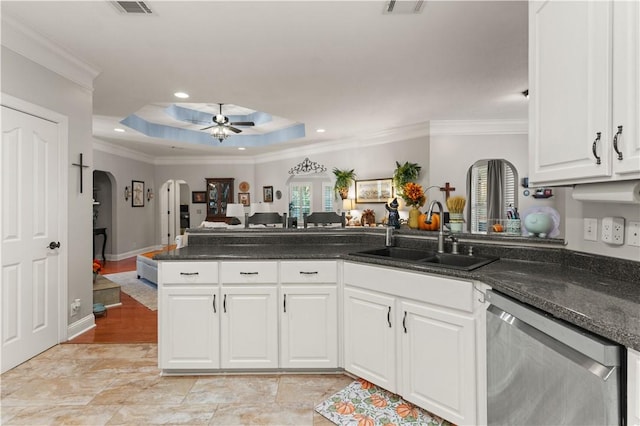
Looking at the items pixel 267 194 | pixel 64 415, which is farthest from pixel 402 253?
pixel 267 194

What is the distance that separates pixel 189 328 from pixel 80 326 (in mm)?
1697

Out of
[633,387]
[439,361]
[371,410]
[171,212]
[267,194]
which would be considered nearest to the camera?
[633,387]

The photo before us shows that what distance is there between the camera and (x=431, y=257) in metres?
2.30

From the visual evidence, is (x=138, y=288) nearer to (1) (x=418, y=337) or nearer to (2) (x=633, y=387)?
(1) (x=418, y=337)

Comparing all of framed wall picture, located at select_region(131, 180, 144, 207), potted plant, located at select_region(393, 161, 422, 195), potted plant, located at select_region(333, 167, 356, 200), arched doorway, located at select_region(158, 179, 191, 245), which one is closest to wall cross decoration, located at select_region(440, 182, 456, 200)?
potted plant, located at select_region(393, 161, 422, 195)

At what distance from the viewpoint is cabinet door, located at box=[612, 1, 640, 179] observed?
108 centimetres

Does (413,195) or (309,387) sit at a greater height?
(413,195)

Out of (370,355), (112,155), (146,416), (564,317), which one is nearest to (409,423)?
(370,355)

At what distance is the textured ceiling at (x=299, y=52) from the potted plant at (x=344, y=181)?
222 centimetres

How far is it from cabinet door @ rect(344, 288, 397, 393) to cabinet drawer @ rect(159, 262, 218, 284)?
0.96 metres

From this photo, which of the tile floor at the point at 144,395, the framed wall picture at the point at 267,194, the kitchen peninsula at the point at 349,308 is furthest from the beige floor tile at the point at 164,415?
the framed wall picture at the point at 267,194

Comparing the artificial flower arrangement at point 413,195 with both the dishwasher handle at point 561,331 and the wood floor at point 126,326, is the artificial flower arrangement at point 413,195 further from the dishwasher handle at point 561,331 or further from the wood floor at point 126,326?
the wood floor at point 126,326

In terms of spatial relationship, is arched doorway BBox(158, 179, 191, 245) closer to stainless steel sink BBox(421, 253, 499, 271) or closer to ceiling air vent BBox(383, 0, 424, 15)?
ceiling air vent BBox(383, 0, 424, 15)

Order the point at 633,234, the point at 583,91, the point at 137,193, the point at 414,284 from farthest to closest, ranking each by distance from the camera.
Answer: the point at 137,193 → the point at 414,284 → the point at 633,234 → the point at 583,91
